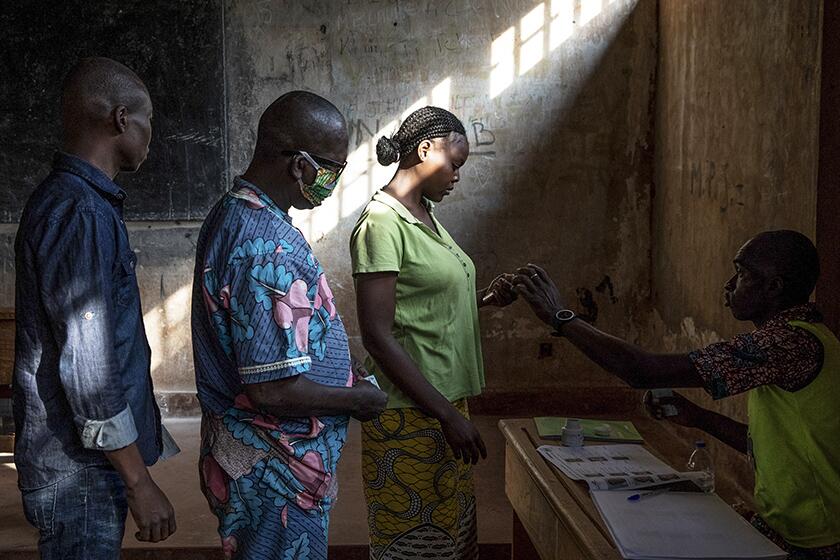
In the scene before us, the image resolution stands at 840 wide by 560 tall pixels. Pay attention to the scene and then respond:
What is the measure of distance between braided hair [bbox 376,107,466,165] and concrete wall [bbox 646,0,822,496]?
5.09 feet

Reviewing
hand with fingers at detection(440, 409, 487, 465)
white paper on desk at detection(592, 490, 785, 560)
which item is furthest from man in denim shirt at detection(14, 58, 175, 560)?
white paper on desk at detection(592, 490, 785, 560)

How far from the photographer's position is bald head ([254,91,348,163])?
172 centimetres

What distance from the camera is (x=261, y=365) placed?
1.60m

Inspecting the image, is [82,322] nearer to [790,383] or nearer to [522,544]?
[790,383]

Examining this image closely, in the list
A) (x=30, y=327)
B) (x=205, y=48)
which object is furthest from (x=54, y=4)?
(x=30, y=327)

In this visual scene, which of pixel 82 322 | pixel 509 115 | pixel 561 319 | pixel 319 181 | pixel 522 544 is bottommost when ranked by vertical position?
pixel 522 544

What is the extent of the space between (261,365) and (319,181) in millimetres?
417

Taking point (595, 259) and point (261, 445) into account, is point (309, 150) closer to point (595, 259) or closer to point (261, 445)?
point (261, 445)

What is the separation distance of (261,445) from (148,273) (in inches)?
167

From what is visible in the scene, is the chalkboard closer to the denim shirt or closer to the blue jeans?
the denim shirt

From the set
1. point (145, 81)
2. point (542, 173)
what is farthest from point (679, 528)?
point (145, 81)

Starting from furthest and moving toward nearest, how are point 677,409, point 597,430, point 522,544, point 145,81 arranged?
point 145,81 < point 522,544 < point 597,430 < point 677,409

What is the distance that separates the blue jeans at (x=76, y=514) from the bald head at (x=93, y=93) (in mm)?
723

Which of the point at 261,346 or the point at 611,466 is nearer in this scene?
the point at 261,346
